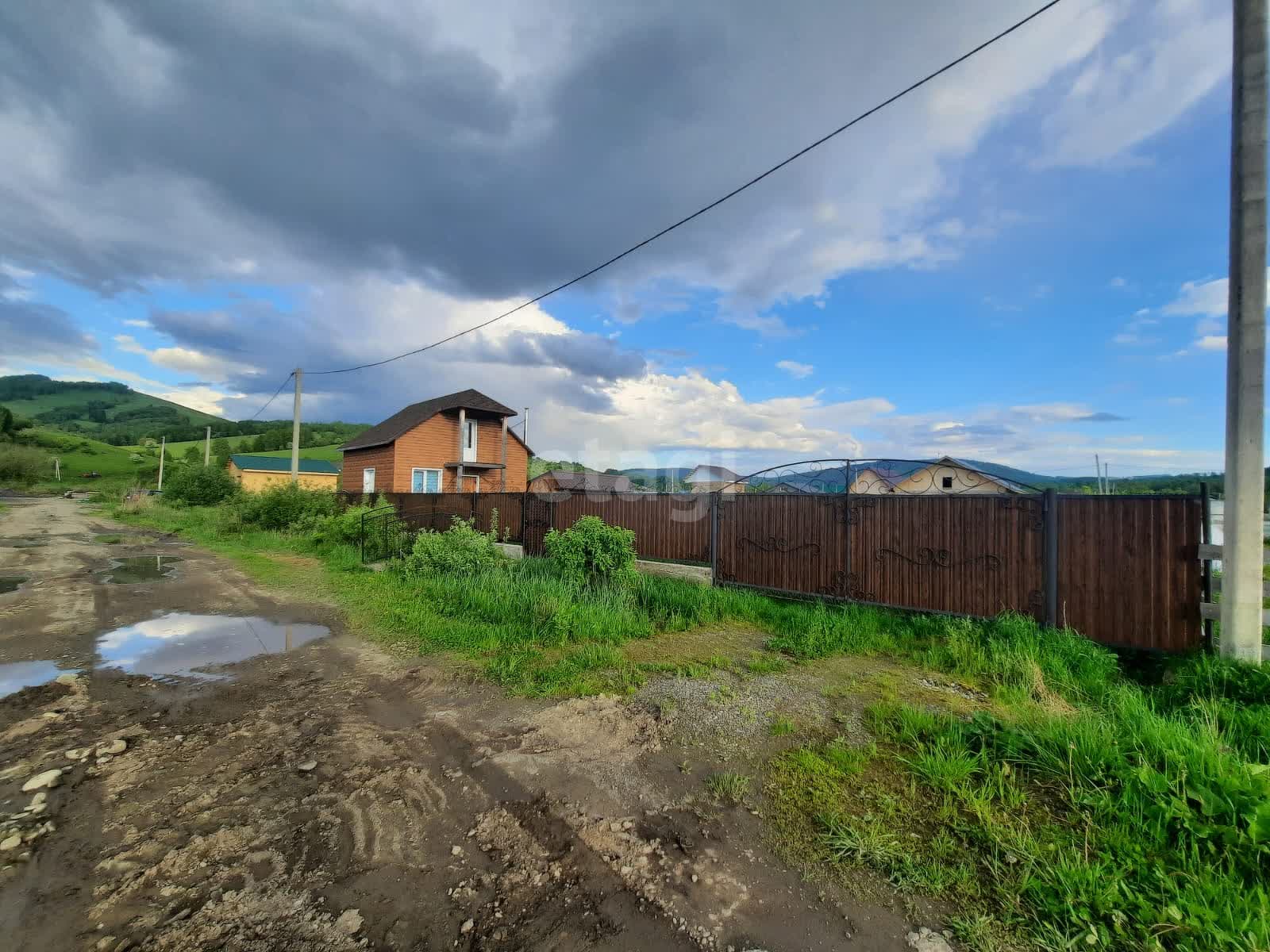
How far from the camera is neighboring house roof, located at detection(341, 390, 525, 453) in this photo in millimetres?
24281

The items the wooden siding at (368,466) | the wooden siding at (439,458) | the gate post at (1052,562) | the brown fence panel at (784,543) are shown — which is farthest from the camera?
the wooden siding at (368,466)

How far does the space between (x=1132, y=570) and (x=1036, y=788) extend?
12.1ft

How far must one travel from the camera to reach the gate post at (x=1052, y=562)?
5438mm

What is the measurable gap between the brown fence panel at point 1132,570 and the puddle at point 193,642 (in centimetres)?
874

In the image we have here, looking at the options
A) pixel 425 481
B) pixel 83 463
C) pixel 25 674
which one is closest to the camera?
pixel 25 674

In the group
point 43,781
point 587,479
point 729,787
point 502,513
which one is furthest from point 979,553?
point 587,479

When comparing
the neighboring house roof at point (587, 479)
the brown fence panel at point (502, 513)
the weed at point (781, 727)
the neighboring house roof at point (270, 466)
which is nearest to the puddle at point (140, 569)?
the brown fence panel at point (502, 513)

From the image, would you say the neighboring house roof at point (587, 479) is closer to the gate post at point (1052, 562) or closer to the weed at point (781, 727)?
the gate post at point (1052, 562)

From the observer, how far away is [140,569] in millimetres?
10805

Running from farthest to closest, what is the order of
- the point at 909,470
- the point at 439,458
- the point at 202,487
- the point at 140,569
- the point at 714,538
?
the point at 202,487, the point at 439,458, the point at 140,569, the point at 714,538, the point at 909,470

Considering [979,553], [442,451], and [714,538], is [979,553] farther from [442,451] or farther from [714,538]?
[442,451]

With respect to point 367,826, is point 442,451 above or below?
above

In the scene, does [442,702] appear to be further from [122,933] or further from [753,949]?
[753,949]

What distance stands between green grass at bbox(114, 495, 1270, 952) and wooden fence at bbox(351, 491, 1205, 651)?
0.41 m
